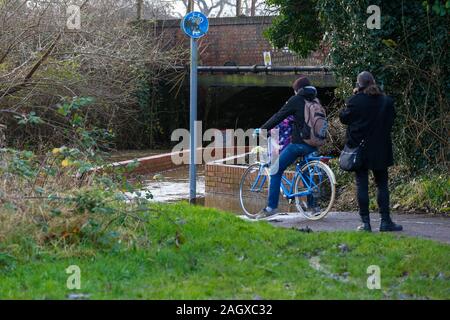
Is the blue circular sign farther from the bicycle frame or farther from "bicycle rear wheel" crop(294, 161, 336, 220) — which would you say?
"bicycle rear wheel" crop(294, 161, 336, 220)

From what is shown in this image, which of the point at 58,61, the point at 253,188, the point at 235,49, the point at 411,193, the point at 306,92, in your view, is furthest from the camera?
the point at 235,49

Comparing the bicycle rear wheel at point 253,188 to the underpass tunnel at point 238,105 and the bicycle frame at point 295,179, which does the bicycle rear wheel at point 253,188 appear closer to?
the bicycle frame at point 295,179

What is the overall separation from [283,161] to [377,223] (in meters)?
1.40

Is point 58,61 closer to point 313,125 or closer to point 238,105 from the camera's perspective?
point 313,125

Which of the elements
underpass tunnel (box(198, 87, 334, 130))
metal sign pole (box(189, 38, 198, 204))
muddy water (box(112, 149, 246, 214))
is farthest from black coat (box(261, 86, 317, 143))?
underpass tunnel (box(198, 87, 334, 130))

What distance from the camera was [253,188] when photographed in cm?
1084

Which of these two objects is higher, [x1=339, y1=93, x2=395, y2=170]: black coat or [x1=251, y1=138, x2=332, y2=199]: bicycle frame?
[x1=339, y1=93, x2=395, y2=170]: black coat

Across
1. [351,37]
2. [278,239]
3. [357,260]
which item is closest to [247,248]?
[278,239]

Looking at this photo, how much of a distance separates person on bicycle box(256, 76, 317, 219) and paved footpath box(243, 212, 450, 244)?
31 cm

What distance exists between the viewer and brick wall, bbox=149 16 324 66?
27.5 meters

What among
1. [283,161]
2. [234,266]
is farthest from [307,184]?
[234,266]

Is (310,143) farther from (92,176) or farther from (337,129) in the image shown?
(337,129)

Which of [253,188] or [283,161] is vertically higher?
[283,161]
